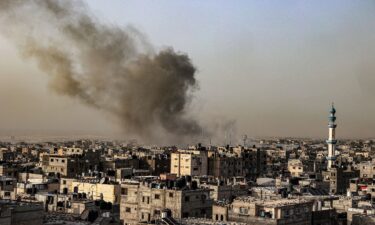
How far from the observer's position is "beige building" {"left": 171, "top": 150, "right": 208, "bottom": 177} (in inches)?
3524

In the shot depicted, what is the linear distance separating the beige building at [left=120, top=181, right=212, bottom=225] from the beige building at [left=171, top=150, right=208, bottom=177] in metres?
38.9

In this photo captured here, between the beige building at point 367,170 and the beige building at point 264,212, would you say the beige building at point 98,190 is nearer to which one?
the beige building at point 264,212

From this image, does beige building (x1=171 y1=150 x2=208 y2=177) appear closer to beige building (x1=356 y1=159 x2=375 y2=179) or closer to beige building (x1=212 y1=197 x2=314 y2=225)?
beige building (x1=356 y1=159 x2=375 y2=179)

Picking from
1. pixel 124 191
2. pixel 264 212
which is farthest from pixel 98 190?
pixel 264 212

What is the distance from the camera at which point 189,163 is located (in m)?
90.2

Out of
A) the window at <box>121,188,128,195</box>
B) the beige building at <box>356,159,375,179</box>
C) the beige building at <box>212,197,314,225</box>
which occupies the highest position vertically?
the beige building at <box>356,159,375,179</box>

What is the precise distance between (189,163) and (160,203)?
4208cm

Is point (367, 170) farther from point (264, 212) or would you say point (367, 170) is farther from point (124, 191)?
point (264, 212)

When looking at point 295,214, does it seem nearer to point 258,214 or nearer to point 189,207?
point 258,214

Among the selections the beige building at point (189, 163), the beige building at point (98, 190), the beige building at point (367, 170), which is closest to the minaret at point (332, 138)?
the beige building at point (367, 170)

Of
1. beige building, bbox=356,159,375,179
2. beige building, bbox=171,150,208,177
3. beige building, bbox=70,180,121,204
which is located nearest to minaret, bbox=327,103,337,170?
beige building, bbox=356,159,375,179

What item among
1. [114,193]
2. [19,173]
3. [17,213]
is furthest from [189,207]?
[19,173]

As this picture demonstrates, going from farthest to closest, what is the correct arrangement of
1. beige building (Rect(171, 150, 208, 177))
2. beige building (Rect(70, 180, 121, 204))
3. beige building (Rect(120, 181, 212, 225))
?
beige building (Rect(171, 150, 208, 177)), beige building (Rect(70, 180, 121, 204)), beige building (Rect(120, 181, 212, 225))

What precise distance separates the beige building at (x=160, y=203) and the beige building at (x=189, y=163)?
3885 cm
